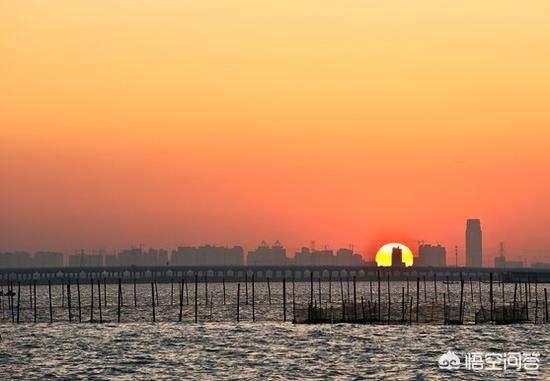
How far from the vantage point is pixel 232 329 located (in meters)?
111

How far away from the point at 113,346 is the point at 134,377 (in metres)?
23.2

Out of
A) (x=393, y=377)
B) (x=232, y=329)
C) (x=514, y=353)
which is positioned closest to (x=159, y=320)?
(x=232, y=329)

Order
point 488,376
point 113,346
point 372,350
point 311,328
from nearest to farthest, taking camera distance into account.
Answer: point 488,376, point 372,350, point 113,346, point 311,328

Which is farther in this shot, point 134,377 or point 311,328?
point 311,328

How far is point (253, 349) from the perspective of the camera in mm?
87562

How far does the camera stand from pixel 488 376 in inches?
2692

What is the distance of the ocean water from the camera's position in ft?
236

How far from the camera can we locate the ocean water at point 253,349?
236 feet

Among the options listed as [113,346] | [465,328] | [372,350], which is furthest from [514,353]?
[113,346]

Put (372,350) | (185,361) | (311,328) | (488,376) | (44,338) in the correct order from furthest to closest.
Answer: (311,328), (44,338), (372,350), (185,361), (488,376)

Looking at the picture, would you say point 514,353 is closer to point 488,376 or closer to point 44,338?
point 488,376

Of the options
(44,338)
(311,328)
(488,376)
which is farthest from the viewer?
(311,328)

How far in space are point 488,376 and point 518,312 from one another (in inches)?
1482

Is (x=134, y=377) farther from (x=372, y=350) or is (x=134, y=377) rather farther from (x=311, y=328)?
(x=311, y=328)
